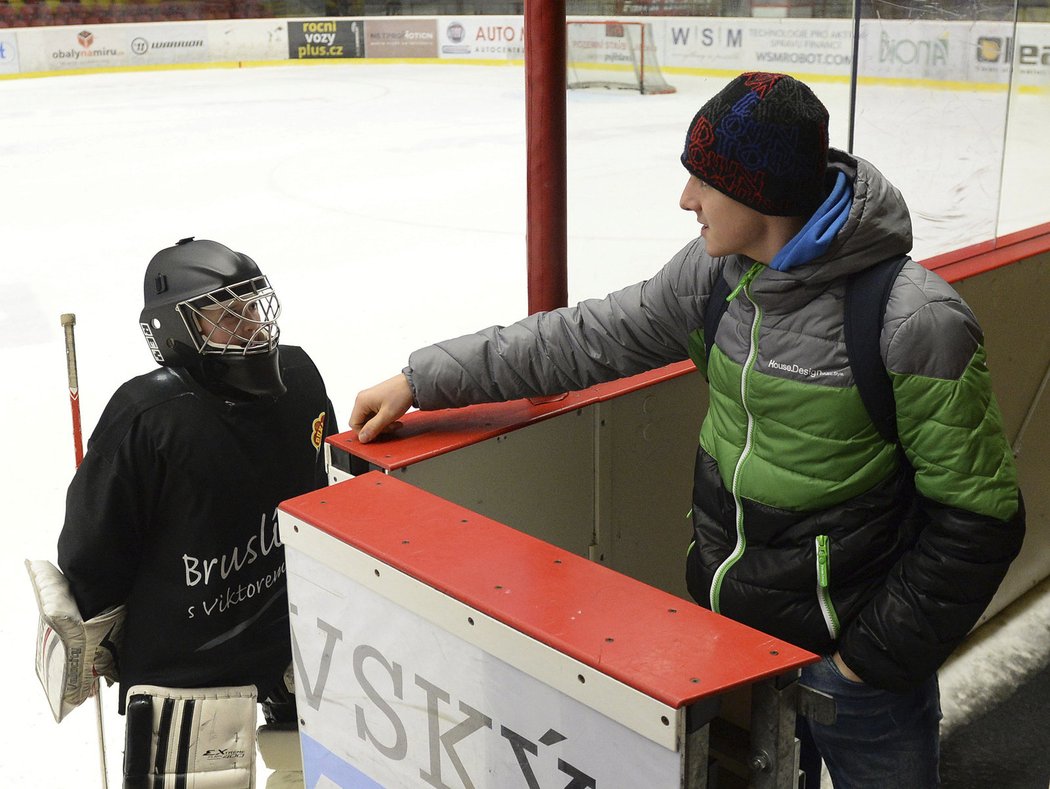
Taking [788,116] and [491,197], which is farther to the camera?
[491,197]

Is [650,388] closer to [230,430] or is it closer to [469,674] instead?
[230,430]

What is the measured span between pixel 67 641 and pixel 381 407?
1.94 feet

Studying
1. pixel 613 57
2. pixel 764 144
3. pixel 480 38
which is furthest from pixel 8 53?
pixel 764 144

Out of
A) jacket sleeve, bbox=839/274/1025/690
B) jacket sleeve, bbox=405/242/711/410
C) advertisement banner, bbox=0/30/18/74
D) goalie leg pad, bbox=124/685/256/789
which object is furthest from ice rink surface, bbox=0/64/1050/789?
advertisement banner, bbox=0/30/18/74

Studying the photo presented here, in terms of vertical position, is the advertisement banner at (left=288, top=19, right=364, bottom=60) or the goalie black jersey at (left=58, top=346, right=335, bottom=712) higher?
the advertisement banner at (left=288, top=19, right=364, bottom=60)

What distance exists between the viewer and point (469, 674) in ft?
3.84

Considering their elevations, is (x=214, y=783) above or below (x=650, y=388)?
below

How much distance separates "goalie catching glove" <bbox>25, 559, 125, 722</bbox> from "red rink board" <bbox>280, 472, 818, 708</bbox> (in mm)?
559

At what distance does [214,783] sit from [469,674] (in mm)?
856

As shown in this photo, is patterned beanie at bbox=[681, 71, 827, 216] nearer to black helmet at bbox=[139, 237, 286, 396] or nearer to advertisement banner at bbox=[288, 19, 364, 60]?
black helmet at bbox=[139, 237, 286, 396]

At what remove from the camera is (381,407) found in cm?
166

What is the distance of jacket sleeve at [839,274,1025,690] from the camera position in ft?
4.12

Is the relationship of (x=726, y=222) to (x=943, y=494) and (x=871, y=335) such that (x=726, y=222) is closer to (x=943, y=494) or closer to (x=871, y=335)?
(x=871, y=335)

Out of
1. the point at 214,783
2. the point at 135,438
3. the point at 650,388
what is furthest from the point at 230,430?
the point at 650,388
